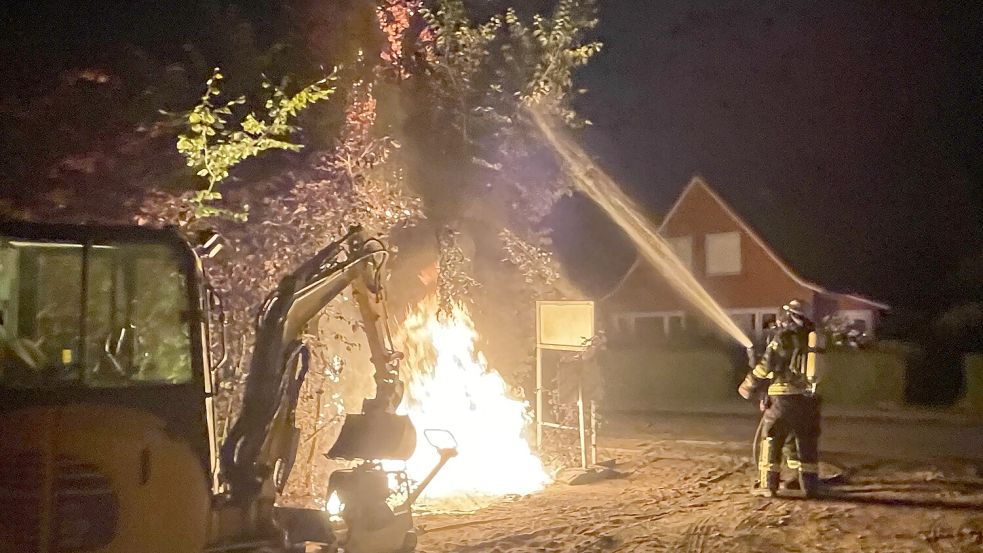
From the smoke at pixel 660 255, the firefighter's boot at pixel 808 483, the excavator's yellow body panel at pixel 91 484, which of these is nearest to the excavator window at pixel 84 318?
the excavator's yellow body panel at pixel 91 484

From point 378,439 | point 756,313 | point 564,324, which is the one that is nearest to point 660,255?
point 756,313

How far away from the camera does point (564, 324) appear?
13742 mm

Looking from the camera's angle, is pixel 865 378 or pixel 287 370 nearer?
pixel 287 370

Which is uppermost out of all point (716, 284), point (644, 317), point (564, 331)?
point (716, 284)

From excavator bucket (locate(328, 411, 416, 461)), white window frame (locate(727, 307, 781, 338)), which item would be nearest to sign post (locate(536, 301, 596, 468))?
excavator bucket (locate(328, 411, 416, 461))

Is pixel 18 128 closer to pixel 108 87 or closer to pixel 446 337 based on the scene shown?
pixel 108 87

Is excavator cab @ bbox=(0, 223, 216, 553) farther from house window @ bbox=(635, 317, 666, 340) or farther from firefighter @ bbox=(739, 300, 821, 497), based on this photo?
house window @ bbox=(635, 317, 666, 340)

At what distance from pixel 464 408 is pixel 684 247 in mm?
22859

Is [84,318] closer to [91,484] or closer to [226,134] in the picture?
[91,484]

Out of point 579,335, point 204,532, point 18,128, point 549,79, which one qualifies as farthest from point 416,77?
point 204,532

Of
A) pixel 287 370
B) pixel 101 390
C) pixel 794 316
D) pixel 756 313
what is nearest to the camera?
pixel 101 390

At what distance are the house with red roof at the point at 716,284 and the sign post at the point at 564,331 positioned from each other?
18560 millimetres

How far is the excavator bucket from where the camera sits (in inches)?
290

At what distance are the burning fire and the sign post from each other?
2.31ft
